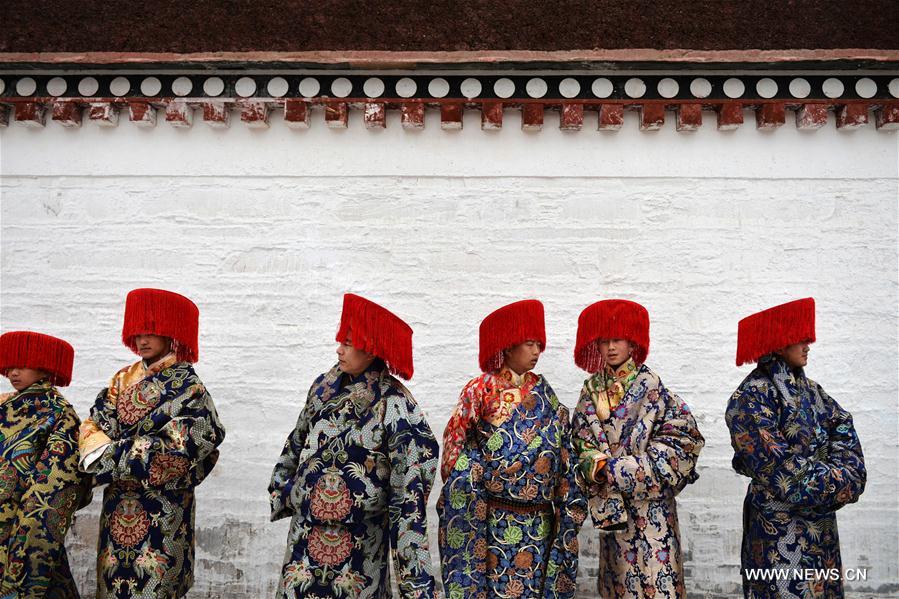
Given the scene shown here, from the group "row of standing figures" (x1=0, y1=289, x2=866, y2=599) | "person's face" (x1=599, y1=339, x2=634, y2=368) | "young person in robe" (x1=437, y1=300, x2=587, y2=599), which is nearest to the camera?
"row of standing figures" (x1=0, y1=289, x2=866, y2=599)

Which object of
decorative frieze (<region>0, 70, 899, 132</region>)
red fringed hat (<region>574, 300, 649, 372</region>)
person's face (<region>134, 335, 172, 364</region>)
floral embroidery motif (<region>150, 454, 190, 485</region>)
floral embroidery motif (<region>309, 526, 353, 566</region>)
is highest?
decorative frieze (<region>0, 70, 899, 132</region>)

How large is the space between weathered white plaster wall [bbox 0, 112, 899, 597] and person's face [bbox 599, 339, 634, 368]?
1.20m

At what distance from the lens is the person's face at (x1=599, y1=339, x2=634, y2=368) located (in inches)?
187

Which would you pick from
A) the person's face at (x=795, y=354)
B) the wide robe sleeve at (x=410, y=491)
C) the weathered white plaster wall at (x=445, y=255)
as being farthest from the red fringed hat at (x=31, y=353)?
the person's face at (x=795, y=354)

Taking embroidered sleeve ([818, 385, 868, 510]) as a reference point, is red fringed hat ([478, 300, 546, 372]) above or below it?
above

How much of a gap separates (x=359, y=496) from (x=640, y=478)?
132 cm

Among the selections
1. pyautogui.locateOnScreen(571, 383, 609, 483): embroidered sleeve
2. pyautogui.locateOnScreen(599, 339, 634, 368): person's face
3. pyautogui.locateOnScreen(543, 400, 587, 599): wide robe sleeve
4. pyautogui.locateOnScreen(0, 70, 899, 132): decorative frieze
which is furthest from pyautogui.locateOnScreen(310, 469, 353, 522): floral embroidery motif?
pyautogui.locateOnScreen(0, 70, 899, 132): decorative frieze

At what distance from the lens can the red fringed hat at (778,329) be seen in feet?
15.1

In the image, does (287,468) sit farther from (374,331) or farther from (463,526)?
(463,526)

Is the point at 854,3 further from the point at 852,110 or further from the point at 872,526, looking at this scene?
the point at 872,526

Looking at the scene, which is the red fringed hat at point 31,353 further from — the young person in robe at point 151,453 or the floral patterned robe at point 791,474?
the floral patterned robe at point 791,474

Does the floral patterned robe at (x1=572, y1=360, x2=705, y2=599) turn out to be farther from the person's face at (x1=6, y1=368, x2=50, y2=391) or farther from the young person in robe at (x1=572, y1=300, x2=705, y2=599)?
the person's face at (x1=6, y1=368, x2=50, y2=391)

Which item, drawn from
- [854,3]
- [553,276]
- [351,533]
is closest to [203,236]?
[553,276]

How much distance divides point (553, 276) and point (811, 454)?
6.70ft
